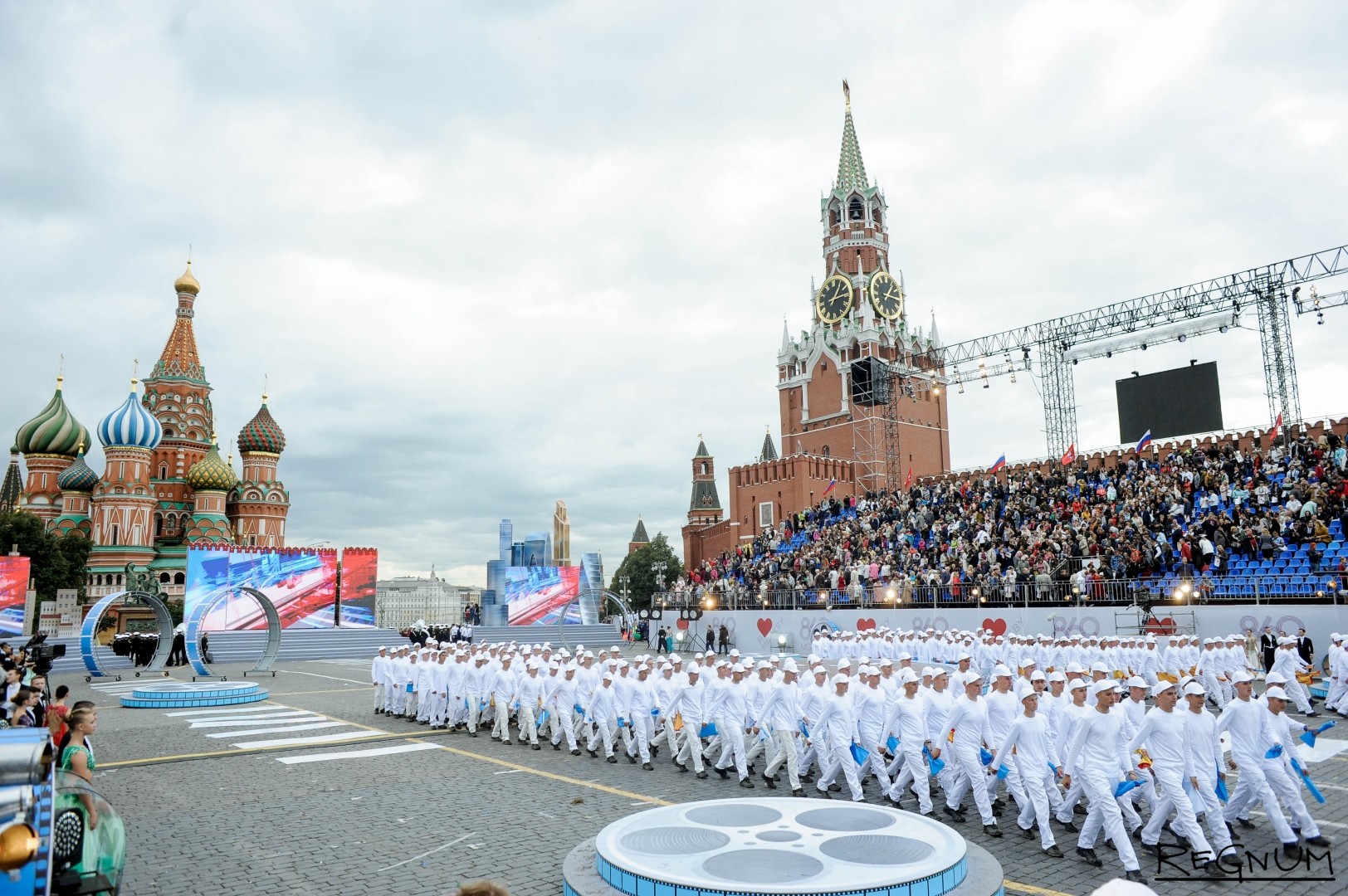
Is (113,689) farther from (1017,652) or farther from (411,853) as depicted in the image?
(1017,652)

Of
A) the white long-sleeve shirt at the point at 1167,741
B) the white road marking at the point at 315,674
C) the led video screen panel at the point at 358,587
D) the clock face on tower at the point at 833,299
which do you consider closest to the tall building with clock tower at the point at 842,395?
the clock face on tower at the point at 833,299

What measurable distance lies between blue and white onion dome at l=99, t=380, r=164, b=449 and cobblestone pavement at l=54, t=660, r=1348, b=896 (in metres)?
54.0

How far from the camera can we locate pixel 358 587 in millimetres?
48188

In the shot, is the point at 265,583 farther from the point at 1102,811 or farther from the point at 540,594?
the point at 1102,811

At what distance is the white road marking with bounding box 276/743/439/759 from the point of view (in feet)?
46.2

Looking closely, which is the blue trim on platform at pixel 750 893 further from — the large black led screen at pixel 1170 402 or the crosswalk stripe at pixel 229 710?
the large black led screen at pixel 1170 402

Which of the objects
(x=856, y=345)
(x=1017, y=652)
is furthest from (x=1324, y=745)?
(x=856, y=345)

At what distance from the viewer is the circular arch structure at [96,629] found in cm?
2720

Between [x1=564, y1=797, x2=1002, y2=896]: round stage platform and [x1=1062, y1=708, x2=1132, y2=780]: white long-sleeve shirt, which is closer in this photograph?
[x1=564, y1=797, x2=1002, y2=896]: round stage platform

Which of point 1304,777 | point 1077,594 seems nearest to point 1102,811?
point 1304,777

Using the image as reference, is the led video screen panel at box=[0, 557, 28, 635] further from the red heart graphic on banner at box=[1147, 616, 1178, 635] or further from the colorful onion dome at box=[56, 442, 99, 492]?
the red heart graphic on banner at box=[1147, 616, 1178, 635]

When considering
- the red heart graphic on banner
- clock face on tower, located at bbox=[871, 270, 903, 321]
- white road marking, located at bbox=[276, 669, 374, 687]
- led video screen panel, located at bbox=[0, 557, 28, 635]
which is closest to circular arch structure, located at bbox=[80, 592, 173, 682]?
white road marking, located at bbox=[276, 669, 374, 687]

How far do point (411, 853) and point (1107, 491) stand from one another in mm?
30624

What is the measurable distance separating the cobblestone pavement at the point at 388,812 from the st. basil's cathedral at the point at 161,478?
5005cm
